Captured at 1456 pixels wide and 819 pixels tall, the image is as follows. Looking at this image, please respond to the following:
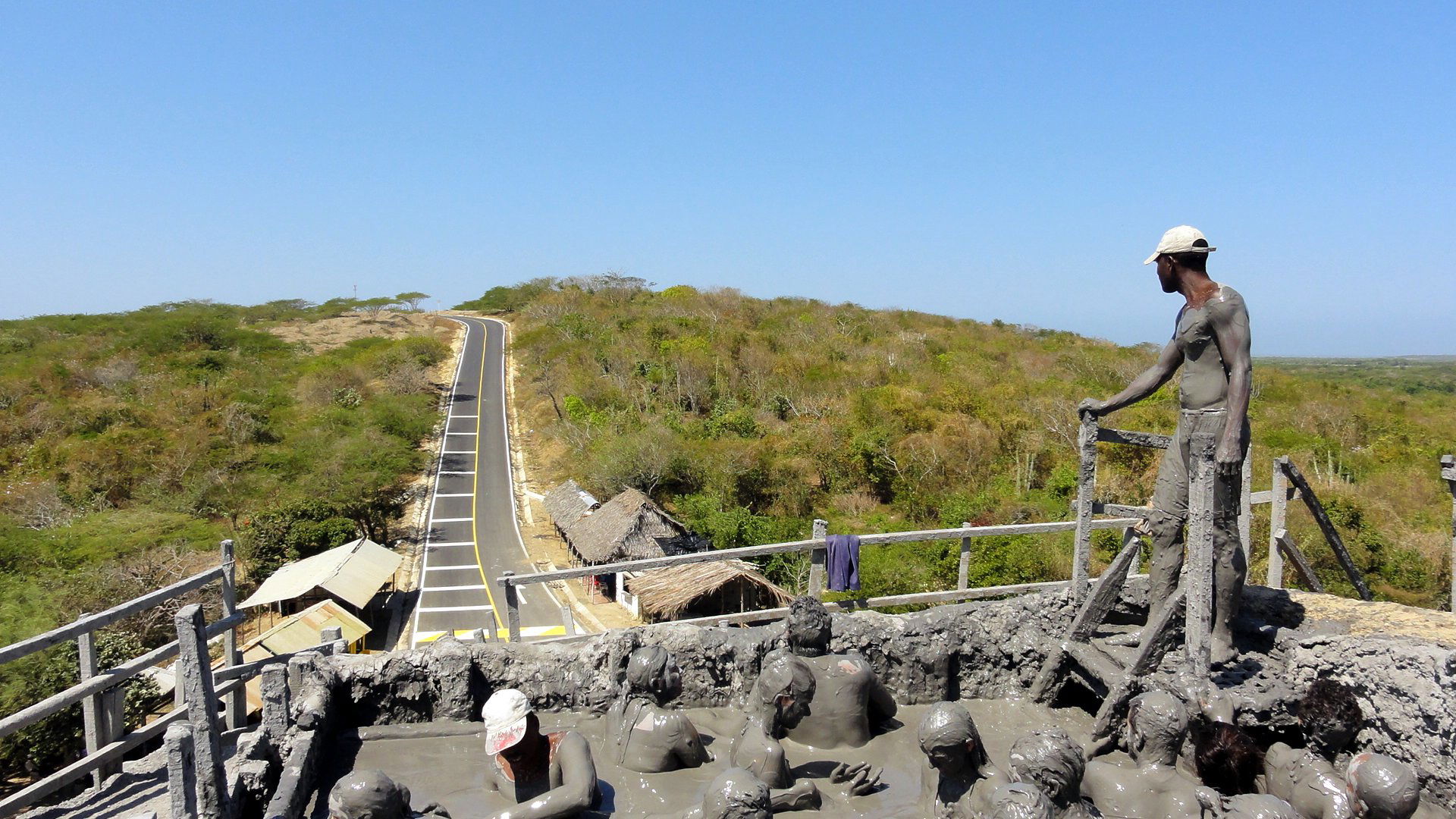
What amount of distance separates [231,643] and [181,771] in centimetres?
301

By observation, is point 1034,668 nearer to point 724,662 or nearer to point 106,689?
point 724,662

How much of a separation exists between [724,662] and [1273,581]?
14.9ft

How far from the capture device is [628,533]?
2036 cm

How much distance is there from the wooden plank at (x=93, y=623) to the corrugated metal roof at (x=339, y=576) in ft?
41.8

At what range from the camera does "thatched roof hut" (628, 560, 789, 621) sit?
608 inches

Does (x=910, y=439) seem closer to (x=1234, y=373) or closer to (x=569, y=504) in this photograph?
(x=569, y=504)

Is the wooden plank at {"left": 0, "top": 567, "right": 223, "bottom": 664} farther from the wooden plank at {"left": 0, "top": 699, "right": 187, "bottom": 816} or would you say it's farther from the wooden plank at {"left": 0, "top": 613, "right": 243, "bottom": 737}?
the wooden plank at {"left": 0, "top": 699, "right": 187, "bottom": 816}

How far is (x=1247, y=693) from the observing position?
4.81 meters

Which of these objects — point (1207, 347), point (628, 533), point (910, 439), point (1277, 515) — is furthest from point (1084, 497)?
point (910, 439)

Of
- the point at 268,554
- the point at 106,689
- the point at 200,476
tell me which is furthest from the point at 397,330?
the point at 106,689

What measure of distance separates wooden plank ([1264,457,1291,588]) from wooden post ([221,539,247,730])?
288 inches

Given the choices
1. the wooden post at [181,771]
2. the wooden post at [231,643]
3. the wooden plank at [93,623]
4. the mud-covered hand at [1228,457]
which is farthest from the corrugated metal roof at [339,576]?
the mud-covered hand at [1228,457]

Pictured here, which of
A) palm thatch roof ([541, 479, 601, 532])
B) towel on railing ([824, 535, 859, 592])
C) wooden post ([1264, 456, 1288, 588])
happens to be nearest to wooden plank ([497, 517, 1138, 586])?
towel on railing ([824, 535, 859, 592])

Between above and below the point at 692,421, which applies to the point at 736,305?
above
